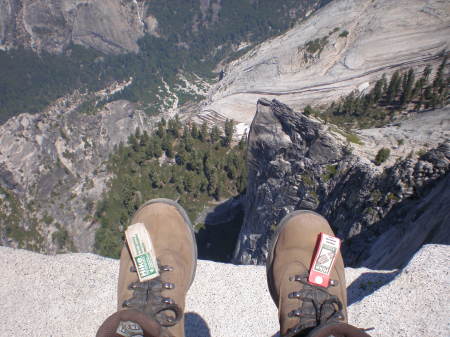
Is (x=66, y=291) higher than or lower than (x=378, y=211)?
higher

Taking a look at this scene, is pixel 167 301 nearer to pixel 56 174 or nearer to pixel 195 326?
pixel 195 326

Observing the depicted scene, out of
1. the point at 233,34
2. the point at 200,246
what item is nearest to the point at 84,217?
the point at 200,246

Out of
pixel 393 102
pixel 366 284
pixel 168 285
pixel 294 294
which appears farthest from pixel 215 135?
pixel 294 294

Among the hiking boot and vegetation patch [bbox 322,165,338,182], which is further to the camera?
vegetation patch [bbox 322,165,338,182]

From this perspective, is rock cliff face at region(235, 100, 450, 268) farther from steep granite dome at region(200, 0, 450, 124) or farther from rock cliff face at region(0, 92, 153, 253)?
rock cliff face at region(0, 92, 153, 253)

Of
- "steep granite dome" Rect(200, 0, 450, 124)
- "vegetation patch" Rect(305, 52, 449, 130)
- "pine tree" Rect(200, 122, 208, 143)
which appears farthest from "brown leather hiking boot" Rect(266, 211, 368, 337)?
"steep granite dome" Rect(200, 0, 450, 124)

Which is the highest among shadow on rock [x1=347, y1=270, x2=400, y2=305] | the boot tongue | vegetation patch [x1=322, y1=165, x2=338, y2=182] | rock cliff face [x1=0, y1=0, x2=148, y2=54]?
rock cliff face [x1=0, y1=0, x2=148, y2=54]

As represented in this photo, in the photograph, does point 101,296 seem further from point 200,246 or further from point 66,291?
point 200,246
